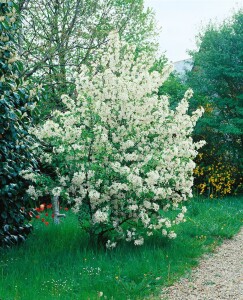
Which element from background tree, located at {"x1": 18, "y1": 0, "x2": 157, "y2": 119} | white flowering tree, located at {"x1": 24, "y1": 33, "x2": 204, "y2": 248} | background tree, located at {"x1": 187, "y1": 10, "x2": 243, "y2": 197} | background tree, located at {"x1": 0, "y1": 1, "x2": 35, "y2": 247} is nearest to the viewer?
background tree, located at {"x1": 0, "y1": 1, "x2": 35, "y2": 247}

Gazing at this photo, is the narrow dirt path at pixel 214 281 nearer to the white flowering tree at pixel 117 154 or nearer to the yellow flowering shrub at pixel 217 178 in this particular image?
the white flowering tree at pixel 117 154

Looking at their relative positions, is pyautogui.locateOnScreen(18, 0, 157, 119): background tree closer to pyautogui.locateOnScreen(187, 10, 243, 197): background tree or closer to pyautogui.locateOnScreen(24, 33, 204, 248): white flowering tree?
pyautogui.locateOnScreen(24, 33, 204, 248): white flowering tree

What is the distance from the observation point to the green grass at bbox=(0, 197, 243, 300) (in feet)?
16.5

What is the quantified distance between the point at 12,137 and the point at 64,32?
4.62 meters

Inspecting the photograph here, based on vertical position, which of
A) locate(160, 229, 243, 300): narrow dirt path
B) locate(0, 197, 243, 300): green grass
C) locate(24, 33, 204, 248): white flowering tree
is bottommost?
locate(160, 229, 243, 300): narrow dirt path

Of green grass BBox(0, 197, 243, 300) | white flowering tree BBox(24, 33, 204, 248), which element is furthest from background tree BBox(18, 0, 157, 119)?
green grass BBox(0, 197, 243, 300)

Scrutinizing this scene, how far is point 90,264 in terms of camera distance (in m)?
5.89

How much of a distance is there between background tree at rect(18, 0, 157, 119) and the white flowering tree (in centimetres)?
232

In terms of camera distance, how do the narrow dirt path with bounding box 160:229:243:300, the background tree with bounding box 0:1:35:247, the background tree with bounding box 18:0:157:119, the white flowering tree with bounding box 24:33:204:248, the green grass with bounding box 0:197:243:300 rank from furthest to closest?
the background tree with bounding box 18:0:157:119 → the white flowering tree with bounding box 24:33:204:248 → the background tree with bounding box 0:1:35:247 → the narrow dirt path with bounding box 160:229:243:300 → the green grass with bounding box 0:197:243:300

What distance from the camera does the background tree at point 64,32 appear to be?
924cm

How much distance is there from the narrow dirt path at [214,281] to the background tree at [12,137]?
2.62 meters

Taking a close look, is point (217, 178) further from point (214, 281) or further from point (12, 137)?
point (12, 137)

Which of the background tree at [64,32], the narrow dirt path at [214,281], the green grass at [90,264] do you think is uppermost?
the background tree at [64,32]

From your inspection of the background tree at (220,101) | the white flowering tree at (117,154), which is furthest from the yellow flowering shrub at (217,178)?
the white flowering tree at (117,154)
